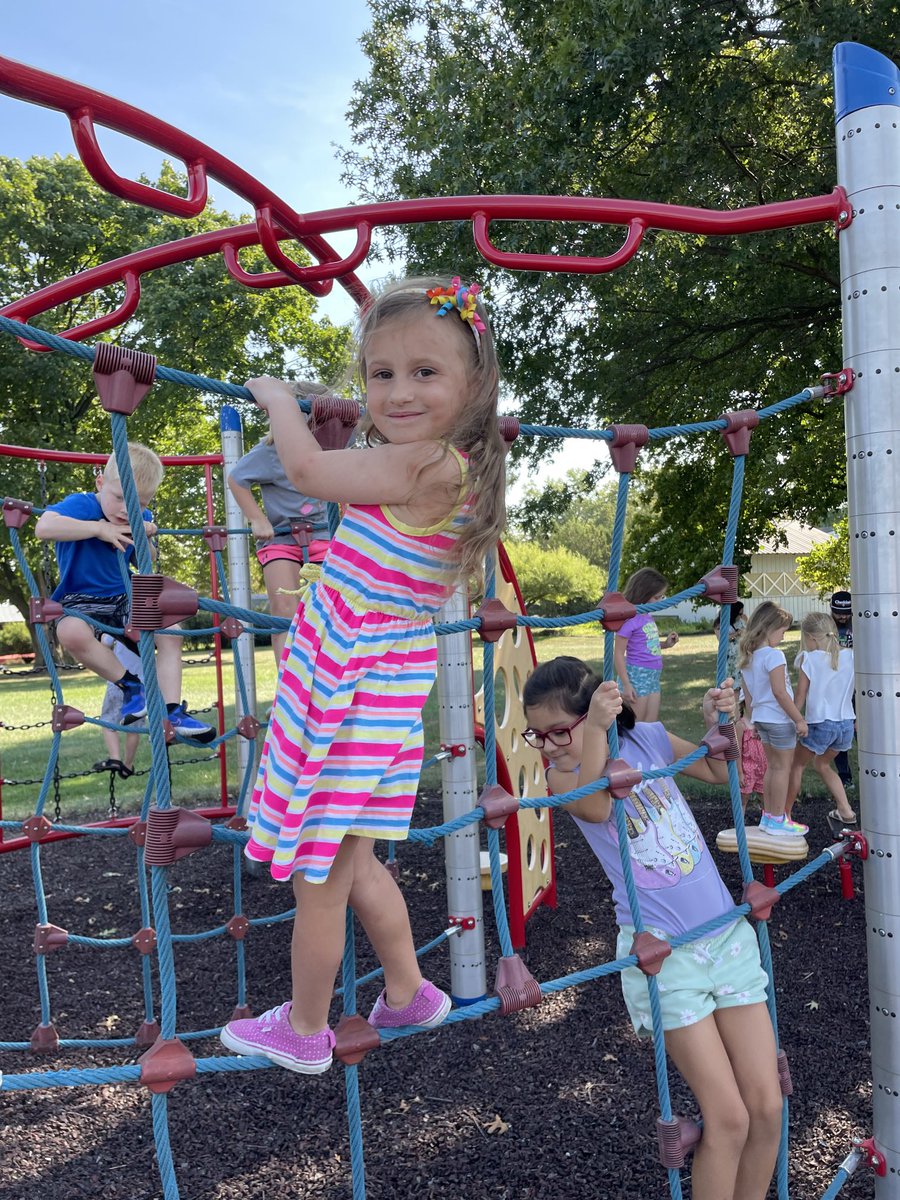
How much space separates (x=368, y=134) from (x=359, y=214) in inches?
351

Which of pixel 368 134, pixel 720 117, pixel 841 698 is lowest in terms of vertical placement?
pixel 841 698

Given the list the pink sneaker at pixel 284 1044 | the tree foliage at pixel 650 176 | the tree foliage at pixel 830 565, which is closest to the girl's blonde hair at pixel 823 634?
the tree foliage at pixel 650 176

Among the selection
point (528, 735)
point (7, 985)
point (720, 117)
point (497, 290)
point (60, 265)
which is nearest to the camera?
point (528, 735)

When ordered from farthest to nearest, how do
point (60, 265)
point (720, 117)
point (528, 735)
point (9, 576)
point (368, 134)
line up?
point (9, 576) → point (60, 265) → point (368, 134) → point (720, 117) → point (528, 735)

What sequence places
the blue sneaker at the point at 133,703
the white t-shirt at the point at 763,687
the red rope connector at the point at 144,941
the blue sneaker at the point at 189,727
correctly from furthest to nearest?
the white t-shirt at the point at 763,687, the blue sneaker at the point at 133,703, the blue sneaker at the point at 189,727, the red rope connector at the point at 144,941

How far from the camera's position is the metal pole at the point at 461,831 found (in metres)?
3.27

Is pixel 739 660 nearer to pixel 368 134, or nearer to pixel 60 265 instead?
pixel 368 134

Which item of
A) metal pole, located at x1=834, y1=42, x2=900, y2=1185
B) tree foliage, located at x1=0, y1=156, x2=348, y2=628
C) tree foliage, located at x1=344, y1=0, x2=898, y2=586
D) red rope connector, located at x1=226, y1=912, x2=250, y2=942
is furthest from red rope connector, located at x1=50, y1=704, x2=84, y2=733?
tree foliage, located at x1=0, y1=156, x2=348, y2=628

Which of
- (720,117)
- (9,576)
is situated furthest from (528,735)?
(9,576)

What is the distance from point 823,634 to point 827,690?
1.15 feet

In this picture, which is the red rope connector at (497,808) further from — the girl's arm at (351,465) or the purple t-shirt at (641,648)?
the purple t-shirt at (641,648)

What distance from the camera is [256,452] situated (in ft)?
12.1

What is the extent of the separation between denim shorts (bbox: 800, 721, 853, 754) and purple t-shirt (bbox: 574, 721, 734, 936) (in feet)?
10.4

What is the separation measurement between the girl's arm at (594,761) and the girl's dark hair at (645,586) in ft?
11.4
